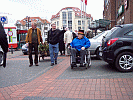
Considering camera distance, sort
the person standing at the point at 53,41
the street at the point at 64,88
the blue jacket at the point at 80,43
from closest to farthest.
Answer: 1. the street at the point at 64,88
2. the blue jacket at the point at 80,43
3. the person standing at the point at 53,41

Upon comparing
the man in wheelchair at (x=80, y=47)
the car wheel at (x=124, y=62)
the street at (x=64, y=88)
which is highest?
the man in wheelchair at (x=80, y=47)

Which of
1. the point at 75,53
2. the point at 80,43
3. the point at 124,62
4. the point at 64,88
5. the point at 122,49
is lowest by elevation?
the point at 64,88

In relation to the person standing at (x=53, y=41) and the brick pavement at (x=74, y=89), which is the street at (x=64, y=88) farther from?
the person standing at (x=53, y=41)

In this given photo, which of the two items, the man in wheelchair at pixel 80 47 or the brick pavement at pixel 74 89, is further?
the man in wheelchair at pixel 80 47

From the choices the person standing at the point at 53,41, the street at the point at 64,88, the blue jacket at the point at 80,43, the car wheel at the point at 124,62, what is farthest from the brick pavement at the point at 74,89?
the person standing at the point at 53,41

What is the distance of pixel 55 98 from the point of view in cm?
414

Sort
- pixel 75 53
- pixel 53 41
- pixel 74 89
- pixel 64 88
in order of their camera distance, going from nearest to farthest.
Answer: pixel 74 89
pixel 64 88
pixel 75 53
pixel 53 41

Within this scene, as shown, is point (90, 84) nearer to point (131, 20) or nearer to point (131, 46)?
point (131, 46)

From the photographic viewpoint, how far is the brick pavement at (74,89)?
14.0 ft

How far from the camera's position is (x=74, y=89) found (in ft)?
15.7

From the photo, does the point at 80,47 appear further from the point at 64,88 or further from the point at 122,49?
the point at 64,88

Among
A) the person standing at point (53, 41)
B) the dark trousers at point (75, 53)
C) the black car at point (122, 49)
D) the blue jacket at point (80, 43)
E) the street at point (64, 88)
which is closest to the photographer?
the street at point (64, 88)

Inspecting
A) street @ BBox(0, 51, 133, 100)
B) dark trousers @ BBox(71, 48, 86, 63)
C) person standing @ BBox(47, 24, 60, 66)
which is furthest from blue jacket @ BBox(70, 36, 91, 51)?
street @ BBox(0, 51, 133, 100)

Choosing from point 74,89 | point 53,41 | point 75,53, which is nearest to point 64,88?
point 74,89
